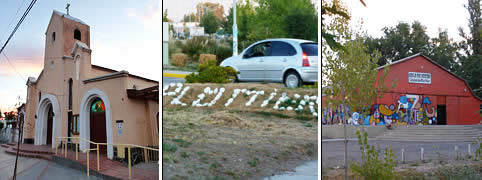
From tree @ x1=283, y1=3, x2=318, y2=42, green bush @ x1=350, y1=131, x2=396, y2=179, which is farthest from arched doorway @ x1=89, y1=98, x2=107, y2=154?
green bush @ x1=350, y1=131, x2=396, y2=179

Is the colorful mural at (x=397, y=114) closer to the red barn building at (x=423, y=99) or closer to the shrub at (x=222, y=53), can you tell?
the red barn building at (x=423, y=99)

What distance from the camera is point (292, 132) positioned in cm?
477

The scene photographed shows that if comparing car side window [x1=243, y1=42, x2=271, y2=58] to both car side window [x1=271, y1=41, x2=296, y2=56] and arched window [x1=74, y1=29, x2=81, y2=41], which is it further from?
arched window [x1=74, y1=29, x2=81, y2=41]

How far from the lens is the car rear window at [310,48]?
15.2 ft

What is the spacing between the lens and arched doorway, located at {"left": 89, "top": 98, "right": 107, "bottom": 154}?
12.0 feet

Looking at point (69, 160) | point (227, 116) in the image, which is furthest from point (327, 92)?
point (69, 160)

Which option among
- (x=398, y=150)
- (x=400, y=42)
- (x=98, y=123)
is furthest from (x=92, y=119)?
(x=400, y=42)

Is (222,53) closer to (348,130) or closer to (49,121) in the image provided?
(348,130)

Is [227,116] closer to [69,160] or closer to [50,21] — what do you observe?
[69,160]

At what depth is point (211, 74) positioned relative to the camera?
4.68 meters

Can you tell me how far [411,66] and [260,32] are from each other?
7.33ft

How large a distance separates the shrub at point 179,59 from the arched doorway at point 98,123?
1113 millimetres

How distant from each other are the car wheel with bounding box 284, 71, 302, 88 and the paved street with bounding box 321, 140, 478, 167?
37.3 inches

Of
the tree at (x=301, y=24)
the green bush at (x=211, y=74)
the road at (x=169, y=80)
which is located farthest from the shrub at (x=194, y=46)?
the tree at (x=301, y=24)
